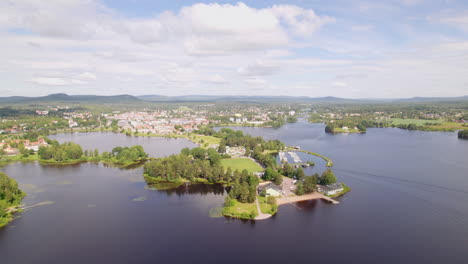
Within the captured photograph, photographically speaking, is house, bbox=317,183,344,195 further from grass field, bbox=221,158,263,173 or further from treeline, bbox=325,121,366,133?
treeline, bbox=325,121,366,133

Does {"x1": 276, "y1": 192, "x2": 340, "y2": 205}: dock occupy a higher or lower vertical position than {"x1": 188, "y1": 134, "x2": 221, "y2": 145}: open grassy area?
lower

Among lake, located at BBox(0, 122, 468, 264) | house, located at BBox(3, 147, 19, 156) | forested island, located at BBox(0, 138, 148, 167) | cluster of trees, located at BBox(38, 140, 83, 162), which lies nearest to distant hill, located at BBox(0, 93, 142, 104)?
house, located at BBox(3, 147, 19, 156)

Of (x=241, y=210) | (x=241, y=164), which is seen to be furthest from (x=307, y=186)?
(x=241, y=164)

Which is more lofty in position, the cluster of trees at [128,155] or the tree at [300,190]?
the cluster of trees at [128,155]

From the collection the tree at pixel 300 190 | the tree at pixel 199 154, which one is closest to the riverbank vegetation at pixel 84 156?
the tree at pixel 199 154

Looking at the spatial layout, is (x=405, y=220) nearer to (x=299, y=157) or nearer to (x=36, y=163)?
(x=299, y=157)

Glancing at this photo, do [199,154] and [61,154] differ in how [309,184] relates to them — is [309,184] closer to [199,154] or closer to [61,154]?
[199,154]

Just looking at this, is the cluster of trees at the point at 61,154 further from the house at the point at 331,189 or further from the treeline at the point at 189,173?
the house at the point at 331,189
